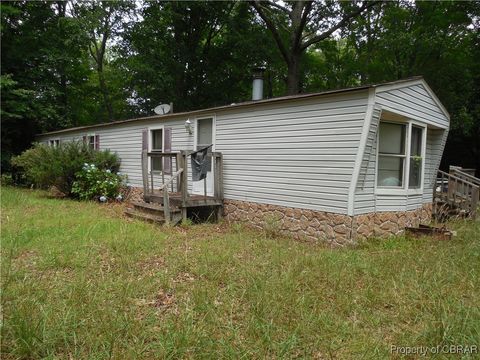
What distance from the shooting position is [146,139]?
10.8 metres

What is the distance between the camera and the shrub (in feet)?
35.8

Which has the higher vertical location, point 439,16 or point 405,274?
point 439,16

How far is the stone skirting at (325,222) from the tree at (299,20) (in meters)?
8.58

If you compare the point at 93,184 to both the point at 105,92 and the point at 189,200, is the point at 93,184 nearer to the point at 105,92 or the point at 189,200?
→ the point at 189,200

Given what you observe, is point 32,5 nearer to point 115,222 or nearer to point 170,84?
point 170,84

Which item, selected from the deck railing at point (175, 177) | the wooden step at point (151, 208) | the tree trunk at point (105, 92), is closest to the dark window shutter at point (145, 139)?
the deck railing at point (175, 177)

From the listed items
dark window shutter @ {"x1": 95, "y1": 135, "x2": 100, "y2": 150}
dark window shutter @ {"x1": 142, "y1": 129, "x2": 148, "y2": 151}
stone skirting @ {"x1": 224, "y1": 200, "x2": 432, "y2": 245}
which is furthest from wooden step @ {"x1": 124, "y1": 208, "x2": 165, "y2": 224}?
dark window shutter @ {"x1": 95, "y1": 135, "x2": 100, "y2": 150}

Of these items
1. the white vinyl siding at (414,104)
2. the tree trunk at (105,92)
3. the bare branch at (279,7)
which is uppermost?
the bare branch at (279,7)

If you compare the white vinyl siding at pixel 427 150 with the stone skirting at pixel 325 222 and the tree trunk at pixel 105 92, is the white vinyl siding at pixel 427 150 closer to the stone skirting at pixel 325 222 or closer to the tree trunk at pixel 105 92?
the stone skirting at pixel 325 222

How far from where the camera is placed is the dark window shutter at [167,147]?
987cm

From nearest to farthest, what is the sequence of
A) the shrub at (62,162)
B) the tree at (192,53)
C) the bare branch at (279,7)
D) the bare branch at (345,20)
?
the shrub at (62,162)
the bare branch at (345,20)
the bare branch at (279,7)
the tree at (192,53)

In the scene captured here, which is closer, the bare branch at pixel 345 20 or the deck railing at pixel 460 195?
the deck railing at pixel 460 195

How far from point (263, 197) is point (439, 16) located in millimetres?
13519

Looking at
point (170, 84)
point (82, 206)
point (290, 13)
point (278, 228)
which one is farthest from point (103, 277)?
point (170, 84)
